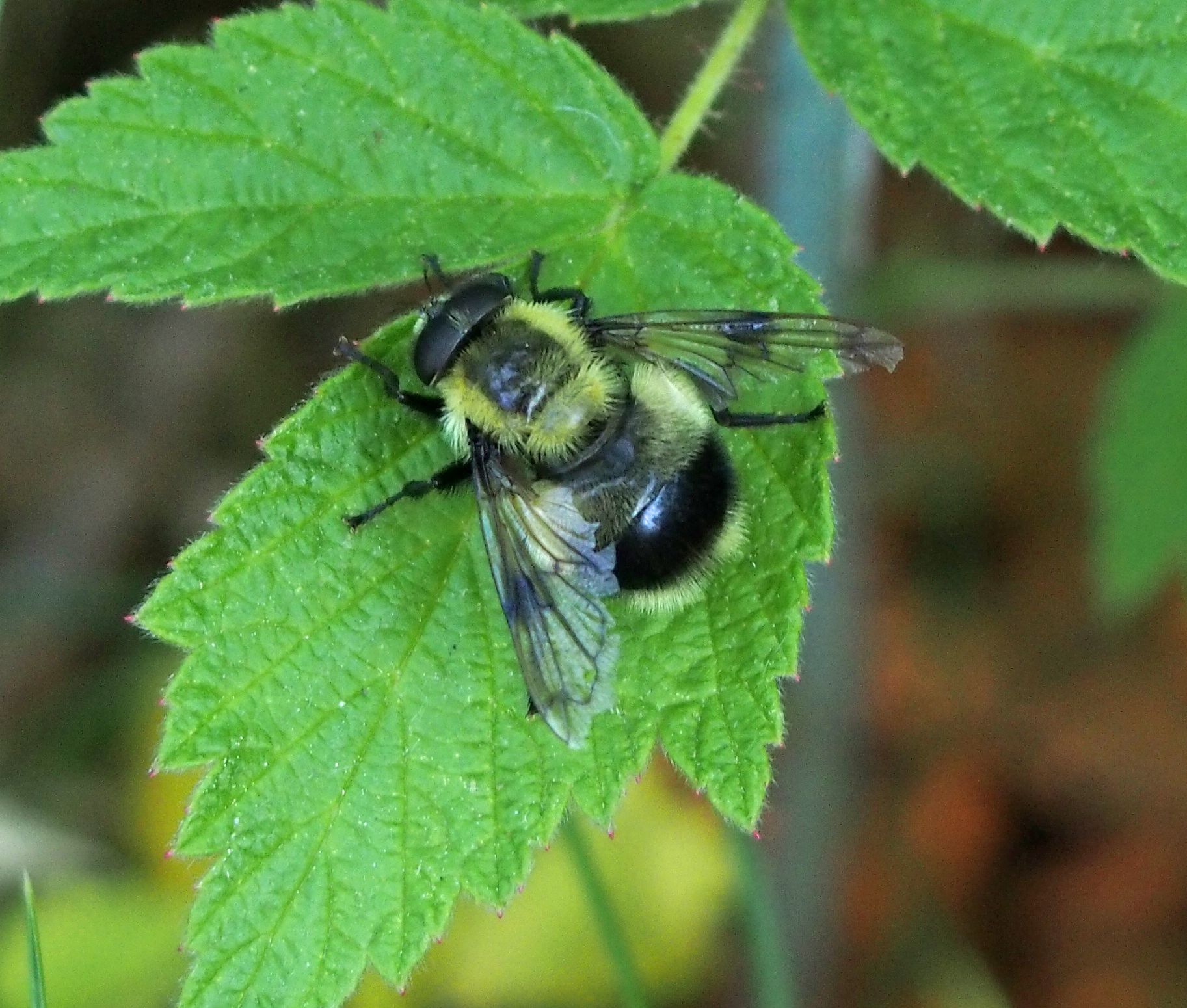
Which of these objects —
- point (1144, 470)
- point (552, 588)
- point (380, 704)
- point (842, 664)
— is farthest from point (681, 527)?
point (1144, 470)

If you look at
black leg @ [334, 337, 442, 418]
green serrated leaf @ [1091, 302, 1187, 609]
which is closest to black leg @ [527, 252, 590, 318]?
black leg @ [334, 337, 442, 418]

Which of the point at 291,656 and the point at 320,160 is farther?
the point at 320,160

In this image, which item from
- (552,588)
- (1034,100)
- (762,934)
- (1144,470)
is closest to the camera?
(552,588)

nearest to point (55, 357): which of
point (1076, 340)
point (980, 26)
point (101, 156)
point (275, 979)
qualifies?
point (101, 156)

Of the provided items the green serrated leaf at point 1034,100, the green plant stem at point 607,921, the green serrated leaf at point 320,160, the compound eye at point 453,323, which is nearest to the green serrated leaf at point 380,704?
the compound eye at point 453,323

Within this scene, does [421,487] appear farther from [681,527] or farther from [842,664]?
[842,664]

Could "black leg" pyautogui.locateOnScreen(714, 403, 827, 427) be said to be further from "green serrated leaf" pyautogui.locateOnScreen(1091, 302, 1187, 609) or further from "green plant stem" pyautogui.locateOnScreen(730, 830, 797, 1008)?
"green serrated leaf" pyautogui.locateOnScreen(1091, 302, 1187, 609)

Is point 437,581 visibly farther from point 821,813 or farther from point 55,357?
point 55,357
